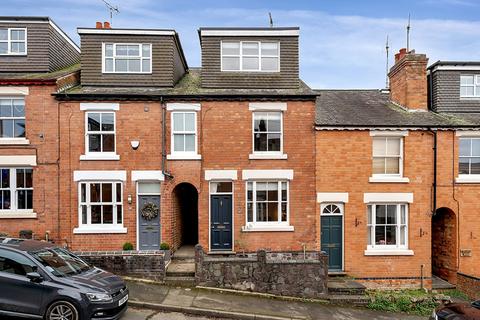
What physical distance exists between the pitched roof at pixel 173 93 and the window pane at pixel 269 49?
5.52 feet

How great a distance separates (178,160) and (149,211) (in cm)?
226

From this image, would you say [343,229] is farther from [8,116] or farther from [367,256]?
[8,116]

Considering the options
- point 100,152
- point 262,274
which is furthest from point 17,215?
point 262,274

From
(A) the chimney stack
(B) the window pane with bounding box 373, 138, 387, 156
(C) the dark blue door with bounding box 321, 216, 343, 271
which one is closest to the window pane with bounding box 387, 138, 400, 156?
(B) the window pane with bounding box 373, 138, 387, 156

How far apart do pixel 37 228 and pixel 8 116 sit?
4.47m

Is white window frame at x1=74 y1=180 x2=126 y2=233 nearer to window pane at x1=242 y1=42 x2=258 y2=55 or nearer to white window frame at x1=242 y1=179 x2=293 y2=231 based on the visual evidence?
white window frame at x1=242 y1=179 x2=293 y2=231

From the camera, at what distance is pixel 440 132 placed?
14.3 metres

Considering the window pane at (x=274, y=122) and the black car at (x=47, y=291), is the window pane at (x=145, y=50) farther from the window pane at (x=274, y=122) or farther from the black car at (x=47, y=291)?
the black car at (x=47, y=291)

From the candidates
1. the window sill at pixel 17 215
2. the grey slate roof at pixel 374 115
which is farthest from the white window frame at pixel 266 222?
the window sill at pixel 17 215

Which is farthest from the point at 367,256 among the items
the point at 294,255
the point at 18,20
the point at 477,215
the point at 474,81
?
the point at 18,20

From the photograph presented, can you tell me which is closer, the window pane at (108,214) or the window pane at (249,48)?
the window pane at (108,214)

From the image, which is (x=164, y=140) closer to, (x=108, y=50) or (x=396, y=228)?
(x=108, y=50)

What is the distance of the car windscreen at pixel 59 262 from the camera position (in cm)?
813

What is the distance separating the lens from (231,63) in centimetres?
1462
